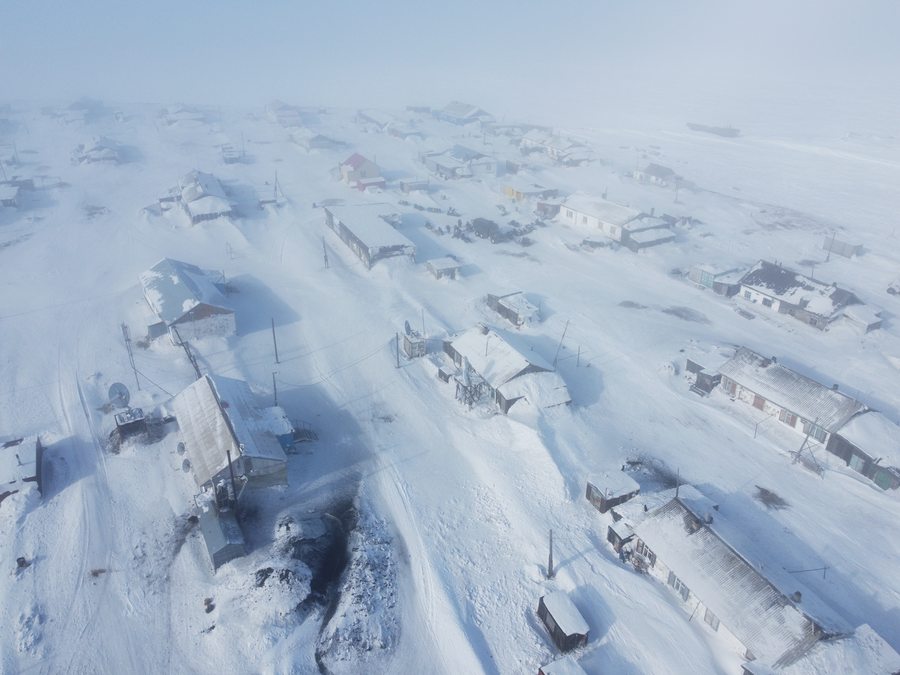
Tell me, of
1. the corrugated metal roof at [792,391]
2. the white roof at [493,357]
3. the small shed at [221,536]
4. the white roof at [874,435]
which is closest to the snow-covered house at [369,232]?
the white roof at [493,357]

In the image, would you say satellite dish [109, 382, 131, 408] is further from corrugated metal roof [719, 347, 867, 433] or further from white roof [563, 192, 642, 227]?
white roof [563, 192, 642, 227]

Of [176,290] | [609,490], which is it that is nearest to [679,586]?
[609,490]

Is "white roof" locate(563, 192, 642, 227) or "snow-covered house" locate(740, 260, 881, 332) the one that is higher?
"white roof" locate(563, 192, 642, 227)

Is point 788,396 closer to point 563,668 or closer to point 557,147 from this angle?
point 563,668

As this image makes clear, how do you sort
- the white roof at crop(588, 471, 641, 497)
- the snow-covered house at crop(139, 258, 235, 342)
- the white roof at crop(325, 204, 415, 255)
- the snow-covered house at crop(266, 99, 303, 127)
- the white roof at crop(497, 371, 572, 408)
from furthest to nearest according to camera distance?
1. the snow-covered house at crop(266, 99, 303, 127)
2. the white roof at crop(325, 204, 415, 255)
3. the snow-covered house at crop(139, 258, 235, 342)
4. the white roof at crop(497, 371, 572, 408)
5. the white roof at crop(588, 471, 641, 497)

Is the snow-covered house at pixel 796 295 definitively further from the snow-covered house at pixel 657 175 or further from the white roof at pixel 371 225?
the snow-covered house at pixel 657 175

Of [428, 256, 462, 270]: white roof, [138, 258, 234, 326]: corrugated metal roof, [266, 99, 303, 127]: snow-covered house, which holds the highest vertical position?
[266, 99, 303, 127]: snow-covered house

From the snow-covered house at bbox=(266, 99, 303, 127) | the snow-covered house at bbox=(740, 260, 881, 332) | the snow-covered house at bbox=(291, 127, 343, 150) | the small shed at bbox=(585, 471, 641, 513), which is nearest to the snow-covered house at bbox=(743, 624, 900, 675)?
the small shed at bbox=(585, 471, 641, 513)
